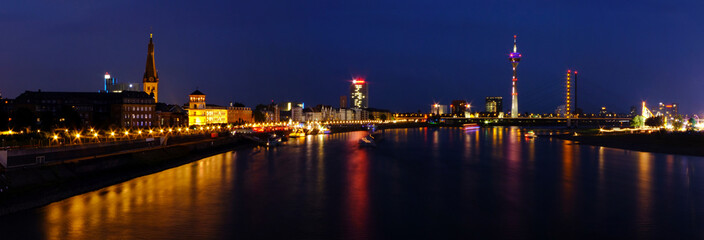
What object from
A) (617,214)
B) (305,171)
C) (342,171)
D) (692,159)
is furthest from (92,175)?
(692,159)

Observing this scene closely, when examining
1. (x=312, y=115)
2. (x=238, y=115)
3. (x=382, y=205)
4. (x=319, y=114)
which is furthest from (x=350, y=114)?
(x=382, y=205)

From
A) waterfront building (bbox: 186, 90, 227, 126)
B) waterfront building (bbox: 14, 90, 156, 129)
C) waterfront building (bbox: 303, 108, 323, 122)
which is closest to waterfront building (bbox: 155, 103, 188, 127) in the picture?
waterfront building (bbox: 186, 90, 227, 126)

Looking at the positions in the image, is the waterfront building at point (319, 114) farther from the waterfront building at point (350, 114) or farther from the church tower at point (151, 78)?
the church tower at point (151, 78)

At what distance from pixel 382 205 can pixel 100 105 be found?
57032 millimetres

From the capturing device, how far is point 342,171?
27750 mm

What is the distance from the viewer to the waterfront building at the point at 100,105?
193 feet

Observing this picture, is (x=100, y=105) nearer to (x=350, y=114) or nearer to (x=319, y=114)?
(x=319, y=114)

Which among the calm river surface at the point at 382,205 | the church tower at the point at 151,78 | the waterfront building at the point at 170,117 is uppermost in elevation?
the church tower at the point at 151,78

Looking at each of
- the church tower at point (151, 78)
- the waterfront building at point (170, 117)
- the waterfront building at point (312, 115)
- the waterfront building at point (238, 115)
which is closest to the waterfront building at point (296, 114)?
the waterfront building at point (312, 115)

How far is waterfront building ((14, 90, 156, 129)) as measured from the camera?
58.7 metres

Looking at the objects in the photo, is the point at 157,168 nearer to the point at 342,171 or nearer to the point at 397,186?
the point at 342,171

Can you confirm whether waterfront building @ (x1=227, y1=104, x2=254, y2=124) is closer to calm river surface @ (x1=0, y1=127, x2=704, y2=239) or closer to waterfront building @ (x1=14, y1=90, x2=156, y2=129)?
waterfront building @ (x1=14, y1=90, x2=156, y2=129)

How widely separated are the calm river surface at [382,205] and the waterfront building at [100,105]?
40296 mm

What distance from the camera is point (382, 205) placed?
17.7 m
